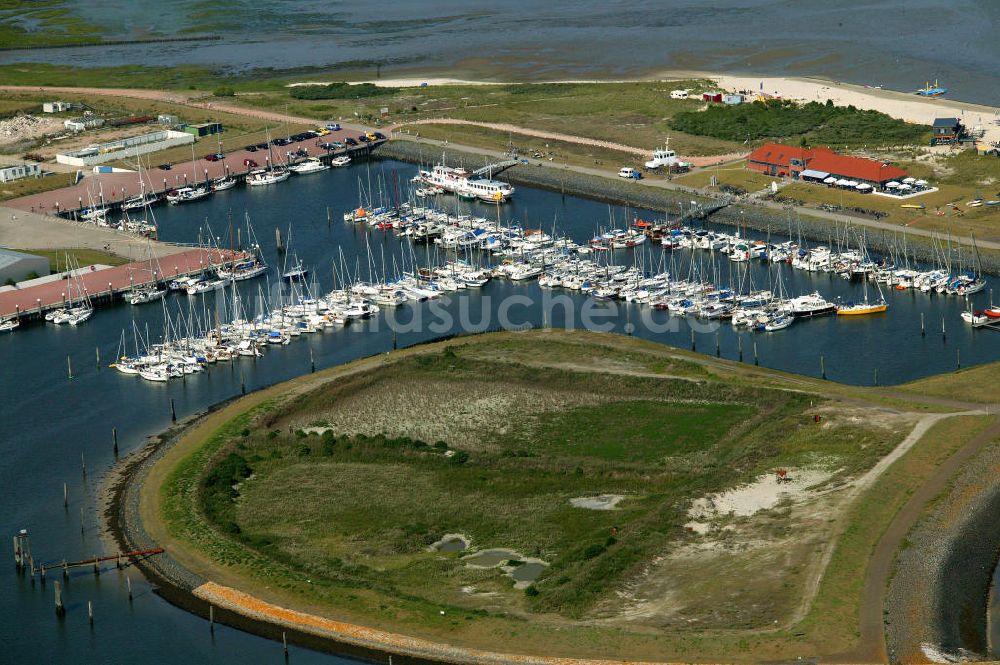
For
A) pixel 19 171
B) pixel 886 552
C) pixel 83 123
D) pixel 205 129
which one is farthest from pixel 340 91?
pixel 886 552

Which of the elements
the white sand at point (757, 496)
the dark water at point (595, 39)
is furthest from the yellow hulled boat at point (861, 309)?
the dark water at point (595, 39)

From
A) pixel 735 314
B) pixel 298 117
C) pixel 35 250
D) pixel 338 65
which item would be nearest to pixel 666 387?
pixel 735 314

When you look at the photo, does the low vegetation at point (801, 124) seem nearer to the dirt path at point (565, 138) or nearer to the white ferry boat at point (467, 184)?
the dirt path at point (565, 138)

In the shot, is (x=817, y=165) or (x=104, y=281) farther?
(x=817, y=165)

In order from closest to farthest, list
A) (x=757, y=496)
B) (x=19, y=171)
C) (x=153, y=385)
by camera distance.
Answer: (x=757, y=496)
(x=153, y=385)
(x=19, y=171)

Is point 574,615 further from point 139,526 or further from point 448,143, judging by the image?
point 448,143

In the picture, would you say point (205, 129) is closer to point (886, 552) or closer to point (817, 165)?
point (817, 165)
